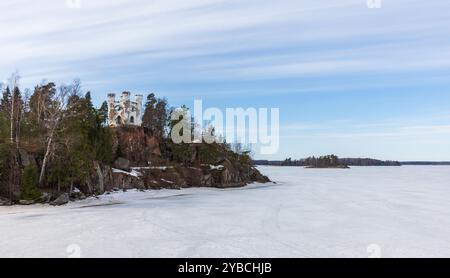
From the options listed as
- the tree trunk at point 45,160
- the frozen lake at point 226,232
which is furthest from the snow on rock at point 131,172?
the frozen lake at point 226,232

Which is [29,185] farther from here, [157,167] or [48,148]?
[157,167]

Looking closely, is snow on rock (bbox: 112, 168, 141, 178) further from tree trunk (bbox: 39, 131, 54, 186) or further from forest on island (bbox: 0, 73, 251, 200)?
tree trunk (bbox: 39, 131, 54, 186)

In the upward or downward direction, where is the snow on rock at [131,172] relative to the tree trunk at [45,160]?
downward

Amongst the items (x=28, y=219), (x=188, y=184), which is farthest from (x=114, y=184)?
(x=28, y=219)

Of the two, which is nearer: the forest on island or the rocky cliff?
the forest on island

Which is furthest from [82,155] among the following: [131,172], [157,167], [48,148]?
[157,167]

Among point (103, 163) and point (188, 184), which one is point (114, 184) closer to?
point (103, 163)

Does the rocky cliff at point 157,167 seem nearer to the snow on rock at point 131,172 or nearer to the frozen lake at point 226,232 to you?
the snow on rock at point 131,172

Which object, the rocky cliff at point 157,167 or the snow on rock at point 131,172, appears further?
the snow on rock at point 131,172

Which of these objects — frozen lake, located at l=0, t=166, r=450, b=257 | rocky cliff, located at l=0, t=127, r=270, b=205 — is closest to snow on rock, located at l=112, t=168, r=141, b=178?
rocky cliff, located at l=0, t=127, r=270, b=205

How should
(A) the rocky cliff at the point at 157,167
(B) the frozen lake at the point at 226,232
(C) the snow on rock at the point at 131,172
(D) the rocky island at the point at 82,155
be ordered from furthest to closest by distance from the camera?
(C) the snow on rock at the point at 131,172, (A) the rocky cliff at the point at 157,167, (D) the rocky island at the point at 82,155, (B) the frozen lake at the point at 226,232
